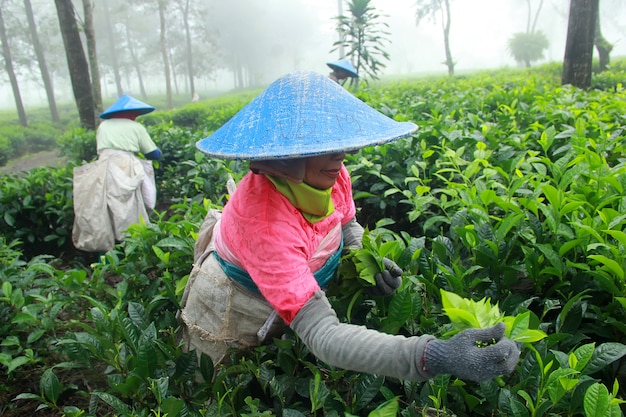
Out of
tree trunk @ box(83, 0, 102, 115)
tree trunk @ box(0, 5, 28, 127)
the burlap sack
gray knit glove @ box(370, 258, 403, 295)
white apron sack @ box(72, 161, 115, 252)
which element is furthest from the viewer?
tree trunk @ box(0, 5, 28, 127)

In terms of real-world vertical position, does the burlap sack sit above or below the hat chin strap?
below

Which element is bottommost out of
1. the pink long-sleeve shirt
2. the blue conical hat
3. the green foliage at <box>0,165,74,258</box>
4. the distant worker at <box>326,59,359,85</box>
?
the green foliage at <box>0,165,74,258</box>

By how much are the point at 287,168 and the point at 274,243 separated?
213 millimetres

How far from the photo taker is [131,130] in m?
4.06

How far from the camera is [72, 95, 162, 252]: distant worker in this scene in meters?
3.81

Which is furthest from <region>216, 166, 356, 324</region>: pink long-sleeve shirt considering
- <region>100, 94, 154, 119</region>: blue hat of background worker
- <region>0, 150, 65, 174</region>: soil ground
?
<region>0, 150, 65, 174</region>: soil ground

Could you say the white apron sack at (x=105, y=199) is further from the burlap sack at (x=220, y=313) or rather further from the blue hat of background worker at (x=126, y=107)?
the burlap sack at (x=220, y=313)

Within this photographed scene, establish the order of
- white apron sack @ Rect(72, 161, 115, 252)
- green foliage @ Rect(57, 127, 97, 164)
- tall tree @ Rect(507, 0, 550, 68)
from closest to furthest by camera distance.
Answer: white apron sack @ Rect(72, 161, 115, 252) < green foliage @ Rect(57, 127, 97, 164) < tall tree @ Rect(507, 0, 550, 68)

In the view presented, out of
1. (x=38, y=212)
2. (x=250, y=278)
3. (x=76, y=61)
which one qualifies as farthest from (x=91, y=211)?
(x=76, y=61)

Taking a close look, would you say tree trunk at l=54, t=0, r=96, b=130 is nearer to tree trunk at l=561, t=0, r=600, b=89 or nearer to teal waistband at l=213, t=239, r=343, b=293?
teal waistband at l=213, t=239, r=343, b=293

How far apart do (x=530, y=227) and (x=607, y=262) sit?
0.37 meters

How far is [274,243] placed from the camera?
42.9 inches

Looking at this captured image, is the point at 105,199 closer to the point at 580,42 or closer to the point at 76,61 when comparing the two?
the point at 76,61

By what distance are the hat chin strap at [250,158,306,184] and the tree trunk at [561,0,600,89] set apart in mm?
6302
